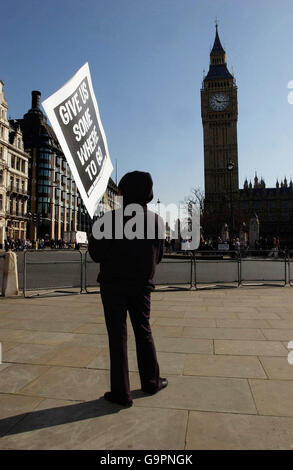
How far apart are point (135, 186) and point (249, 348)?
2787 mm

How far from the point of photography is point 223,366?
11.9 feet

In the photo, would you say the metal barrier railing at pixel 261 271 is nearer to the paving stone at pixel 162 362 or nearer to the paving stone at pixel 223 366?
the paving stone at pixel 223 366

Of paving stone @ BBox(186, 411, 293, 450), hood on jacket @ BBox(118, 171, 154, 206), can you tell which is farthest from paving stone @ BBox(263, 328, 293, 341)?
hood on jacket @ BBox(118, 171, 154, 206)

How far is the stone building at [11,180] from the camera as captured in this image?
4966cm

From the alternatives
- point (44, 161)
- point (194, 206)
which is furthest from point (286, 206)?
point (44, 161)

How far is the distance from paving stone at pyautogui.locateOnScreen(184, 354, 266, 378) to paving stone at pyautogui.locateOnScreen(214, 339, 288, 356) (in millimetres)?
187

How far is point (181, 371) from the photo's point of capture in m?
3.49

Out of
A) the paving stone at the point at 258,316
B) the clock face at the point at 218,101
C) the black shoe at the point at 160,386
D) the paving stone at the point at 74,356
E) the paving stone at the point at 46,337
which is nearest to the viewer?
the black shoe at the point at 160,386

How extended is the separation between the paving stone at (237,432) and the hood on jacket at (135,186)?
5.81ft

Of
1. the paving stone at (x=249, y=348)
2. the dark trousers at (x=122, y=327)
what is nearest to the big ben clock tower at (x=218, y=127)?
the paving stone at (x=249, y=348)

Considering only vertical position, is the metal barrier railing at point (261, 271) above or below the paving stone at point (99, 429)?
above

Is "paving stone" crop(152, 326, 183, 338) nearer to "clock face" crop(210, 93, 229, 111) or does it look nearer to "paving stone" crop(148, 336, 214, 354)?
"paving stone" crop(148, 336, 214, 354)

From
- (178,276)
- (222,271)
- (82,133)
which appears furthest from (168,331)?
(222,271)

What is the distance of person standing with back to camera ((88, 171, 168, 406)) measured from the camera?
8.64 ft
